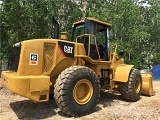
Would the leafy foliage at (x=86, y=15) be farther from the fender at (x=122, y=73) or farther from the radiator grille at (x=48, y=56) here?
the radiator grille at (x=48, y=56)

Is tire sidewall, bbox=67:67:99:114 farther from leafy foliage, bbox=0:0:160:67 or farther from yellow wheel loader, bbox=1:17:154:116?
leafy foliage, bbox=0:0:160:67

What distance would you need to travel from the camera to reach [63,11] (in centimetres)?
2514

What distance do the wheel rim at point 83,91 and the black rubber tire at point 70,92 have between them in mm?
95

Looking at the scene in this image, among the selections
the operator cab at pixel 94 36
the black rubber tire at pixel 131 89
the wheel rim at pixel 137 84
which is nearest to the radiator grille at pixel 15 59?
the operator cab at pixel 94 36

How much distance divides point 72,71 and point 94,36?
1.79 meters

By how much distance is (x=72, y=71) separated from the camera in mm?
6672

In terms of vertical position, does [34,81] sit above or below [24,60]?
below

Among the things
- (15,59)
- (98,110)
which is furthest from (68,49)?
(98,110)

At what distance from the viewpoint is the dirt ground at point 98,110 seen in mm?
6734

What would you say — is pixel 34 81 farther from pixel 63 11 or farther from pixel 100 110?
pixel 63 11

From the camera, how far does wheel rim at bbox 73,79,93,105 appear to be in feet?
22.4

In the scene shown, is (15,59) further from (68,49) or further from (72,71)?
(72,71)

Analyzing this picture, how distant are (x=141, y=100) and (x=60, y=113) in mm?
3415

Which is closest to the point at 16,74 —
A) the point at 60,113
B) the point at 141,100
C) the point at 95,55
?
the point at 60,113
